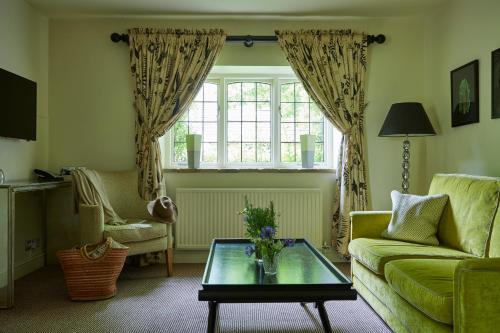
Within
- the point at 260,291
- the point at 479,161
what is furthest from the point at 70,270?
the point at 479,161

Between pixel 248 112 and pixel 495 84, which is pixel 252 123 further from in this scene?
pixel 495 84

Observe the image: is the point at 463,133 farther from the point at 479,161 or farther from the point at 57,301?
the point at 57,301

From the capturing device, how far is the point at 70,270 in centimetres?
283

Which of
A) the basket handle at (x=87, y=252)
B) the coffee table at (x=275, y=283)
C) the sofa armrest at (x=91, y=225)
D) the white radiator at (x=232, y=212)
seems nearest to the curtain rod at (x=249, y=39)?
the white radiator at (x=232, y=212)

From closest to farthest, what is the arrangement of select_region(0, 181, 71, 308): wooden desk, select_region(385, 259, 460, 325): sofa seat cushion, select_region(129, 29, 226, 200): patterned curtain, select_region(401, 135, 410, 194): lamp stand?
select_region(385, 259, 460, 325): sofa seat cushion
select_region(0, 181, 71, 308): wooden desk
select_region(401, 135, 410, 194): lamp stand
select_region(129, 29, 226, 200): patterned curtain

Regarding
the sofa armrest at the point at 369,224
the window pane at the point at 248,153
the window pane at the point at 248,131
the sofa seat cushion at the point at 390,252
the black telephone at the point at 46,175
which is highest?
the window pane at the point at 248,131

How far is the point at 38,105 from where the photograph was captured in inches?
154

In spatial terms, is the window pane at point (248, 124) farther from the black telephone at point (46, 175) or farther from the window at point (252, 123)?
the black telephone at point (46, 175)

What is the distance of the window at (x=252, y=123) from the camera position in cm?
428

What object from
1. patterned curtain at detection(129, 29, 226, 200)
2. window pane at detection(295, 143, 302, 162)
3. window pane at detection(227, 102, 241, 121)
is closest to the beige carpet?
patterned curtain at detection(129, 29, 226, 200)

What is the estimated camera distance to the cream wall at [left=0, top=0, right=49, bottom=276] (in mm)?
3391

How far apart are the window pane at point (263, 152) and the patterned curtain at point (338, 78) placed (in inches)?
28.7

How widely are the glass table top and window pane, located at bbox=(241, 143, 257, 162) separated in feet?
5.19

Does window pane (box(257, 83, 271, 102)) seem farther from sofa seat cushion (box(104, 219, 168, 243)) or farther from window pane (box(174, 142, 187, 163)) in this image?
sofa seat cushion (box(104, 219, 168, 243))
